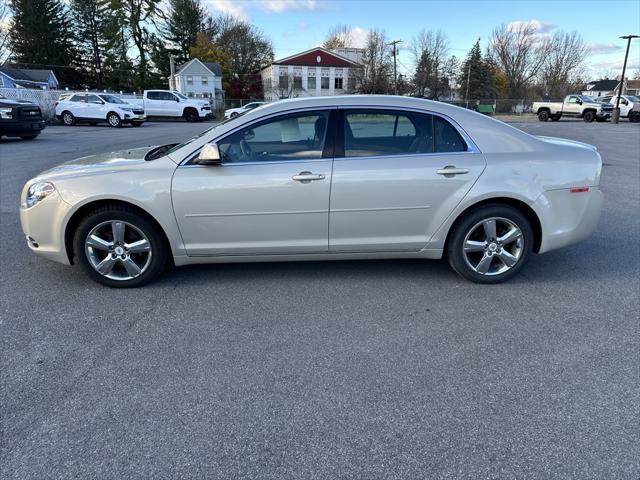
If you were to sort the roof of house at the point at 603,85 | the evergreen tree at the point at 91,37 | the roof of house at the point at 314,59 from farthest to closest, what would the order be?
1. the roof of house at the point at 603,85
2. the roof of house at the point at 314,59
3. the evergreen tree at the point at 91,37

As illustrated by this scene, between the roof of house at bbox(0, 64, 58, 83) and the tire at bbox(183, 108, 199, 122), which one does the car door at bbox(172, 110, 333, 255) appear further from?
the roof of house at bbox(0, 64, 58, 83)

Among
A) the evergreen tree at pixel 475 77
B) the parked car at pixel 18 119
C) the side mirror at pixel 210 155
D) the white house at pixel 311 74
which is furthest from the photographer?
the evergreen tree at pixel 475 77

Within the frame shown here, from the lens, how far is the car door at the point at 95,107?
1027 inches

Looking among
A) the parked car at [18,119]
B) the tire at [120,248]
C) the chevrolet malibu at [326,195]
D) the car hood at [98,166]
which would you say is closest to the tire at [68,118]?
the parked car at [18,119]

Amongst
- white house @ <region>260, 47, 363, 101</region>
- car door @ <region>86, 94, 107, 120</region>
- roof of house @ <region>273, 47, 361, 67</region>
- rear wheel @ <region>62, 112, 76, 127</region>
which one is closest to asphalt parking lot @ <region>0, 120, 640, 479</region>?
car door @ <region>86, 94, 107, 120</region>

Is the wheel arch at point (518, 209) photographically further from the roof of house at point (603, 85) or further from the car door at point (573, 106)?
the roof of house at point (603, 85)

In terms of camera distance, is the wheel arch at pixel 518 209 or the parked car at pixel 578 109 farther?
the parked car at pixel 578 109

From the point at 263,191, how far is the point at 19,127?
15460mm

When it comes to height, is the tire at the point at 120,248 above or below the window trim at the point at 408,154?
below

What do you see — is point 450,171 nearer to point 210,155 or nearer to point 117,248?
point 210,155

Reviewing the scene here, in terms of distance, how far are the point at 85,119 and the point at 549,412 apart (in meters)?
29.5

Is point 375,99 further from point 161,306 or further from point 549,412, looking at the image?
point 549,412

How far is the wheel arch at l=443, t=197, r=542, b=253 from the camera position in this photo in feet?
13.2

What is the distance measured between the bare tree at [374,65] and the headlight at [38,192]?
172 feet
